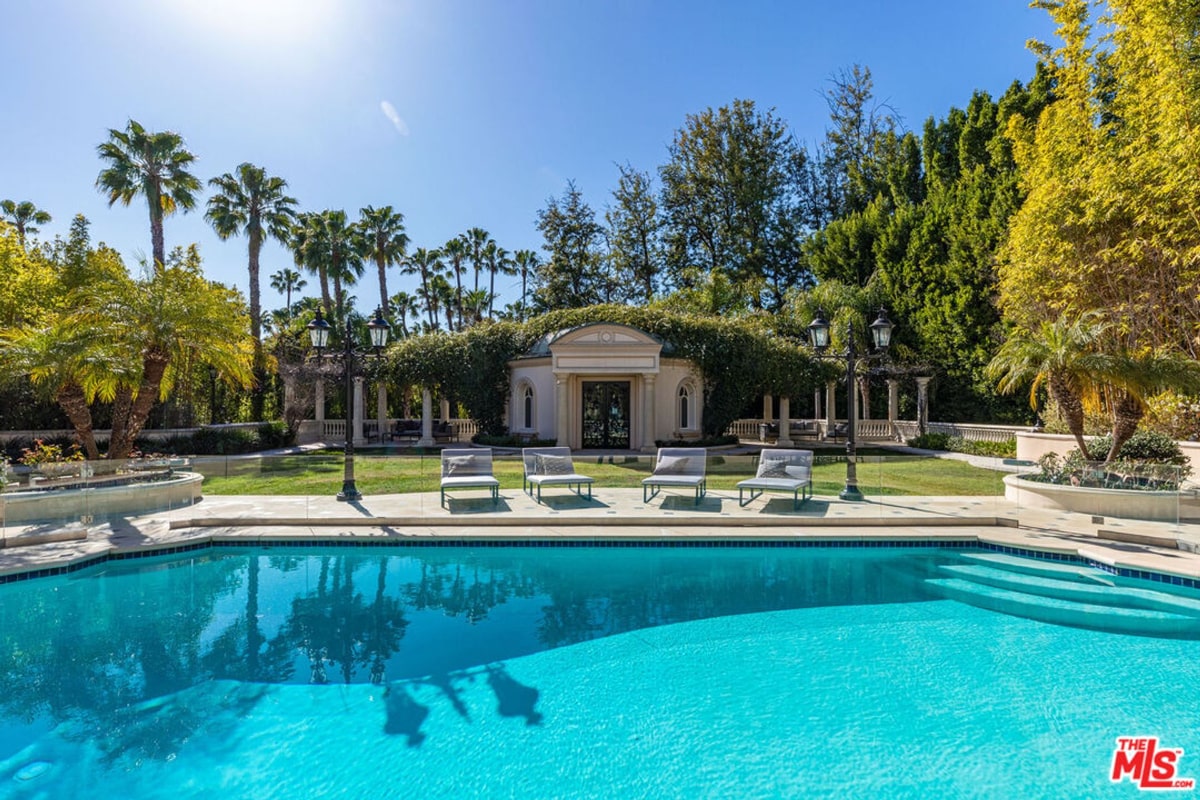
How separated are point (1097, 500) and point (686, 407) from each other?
48.3 feet

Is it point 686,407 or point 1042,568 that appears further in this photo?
point 686,407

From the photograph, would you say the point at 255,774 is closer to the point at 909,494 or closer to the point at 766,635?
the point at 766,635

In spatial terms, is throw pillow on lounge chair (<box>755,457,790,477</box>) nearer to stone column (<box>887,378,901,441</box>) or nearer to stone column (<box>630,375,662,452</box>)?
stone column (<box>630,375,662,452</box>)

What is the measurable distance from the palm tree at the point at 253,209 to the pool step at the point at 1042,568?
28846 millimetres

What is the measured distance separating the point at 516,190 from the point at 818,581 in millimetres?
24348

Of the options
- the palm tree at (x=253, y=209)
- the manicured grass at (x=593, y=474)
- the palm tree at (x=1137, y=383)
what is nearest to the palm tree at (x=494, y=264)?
the palm tree at (x=253, y=209)

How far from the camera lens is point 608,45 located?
18.4m

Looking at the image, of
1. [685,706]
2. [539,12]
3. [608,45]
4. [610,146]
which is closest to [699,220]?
[610,146]

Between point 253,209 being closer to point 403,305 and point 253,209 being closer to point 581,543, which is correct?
point 403,305

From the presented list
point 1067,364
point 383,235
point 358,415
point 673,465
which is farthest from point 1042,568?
point 383,235

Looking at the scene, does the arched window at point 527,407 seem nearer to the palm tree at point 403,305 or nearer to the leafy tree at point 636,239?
the leafy tree at point 636,239

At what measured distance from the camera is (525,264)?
146 ft

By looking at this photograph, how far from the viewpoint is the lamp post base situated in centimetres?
1156

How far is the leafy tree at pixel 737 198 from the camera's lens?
128 ft
